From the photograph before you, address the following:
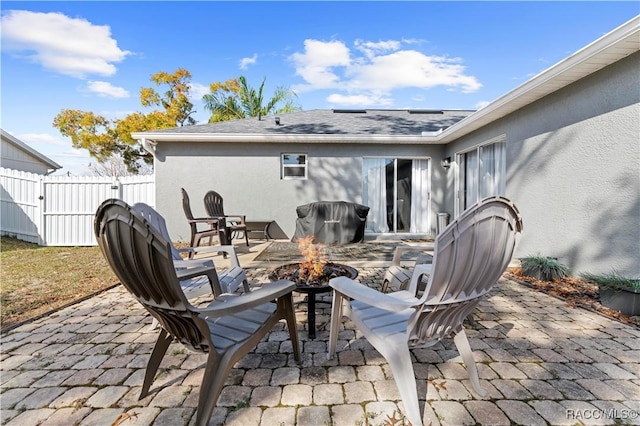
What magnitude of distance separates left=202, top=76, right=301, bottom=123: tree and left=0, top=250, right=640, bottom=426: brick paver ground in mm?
17000

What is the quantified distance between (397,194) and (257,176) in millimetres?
4002

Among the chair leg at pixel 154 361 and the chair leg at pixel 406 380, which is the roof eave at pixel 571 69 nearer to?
the chair leg at pixel 406 380

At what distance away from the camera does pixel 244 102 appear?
18141 mm

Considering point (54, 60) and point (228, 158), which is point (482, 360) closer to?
point (228, 158)

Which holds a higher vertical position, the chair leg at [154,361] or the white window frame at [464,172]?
the white window frame at [464,172]

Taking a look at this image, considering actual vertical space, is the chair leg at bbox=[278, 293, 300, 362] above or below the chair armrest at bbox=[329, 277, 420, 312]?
below

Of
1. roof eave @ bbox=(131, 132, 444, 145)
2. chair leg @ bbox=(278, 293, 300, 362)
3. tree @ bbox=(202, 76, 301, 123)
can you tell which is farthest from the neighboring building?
chair leg @ bbox=(278, 293, 300, 362)

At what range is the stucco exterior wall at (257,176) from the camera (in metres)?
8.07

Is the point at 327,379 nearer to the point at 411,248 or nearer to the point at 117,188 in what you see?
the point at 411,248

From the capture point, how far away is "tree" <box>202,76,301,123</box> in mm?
17922

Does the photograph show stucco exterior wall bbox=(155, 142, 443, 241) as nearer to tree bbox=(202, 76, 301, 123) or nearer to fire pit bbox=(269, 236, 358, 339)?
fire pit bbox=(269, 236, 358, 339)

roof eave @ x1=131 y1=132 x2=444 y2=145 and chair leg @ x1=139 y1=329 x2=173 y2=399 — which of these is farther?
roof eave @ x1=131 y1=132 x2=444 y2=145

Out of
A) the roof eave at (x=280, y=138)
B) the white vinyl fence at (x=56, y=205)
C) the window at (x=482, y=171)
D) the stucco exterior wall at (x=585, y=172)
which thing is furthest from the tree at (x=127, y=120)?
the stucco exterior wall at (x=585, y=172)

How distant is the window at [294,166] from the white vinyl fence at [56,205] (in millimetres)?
4180
